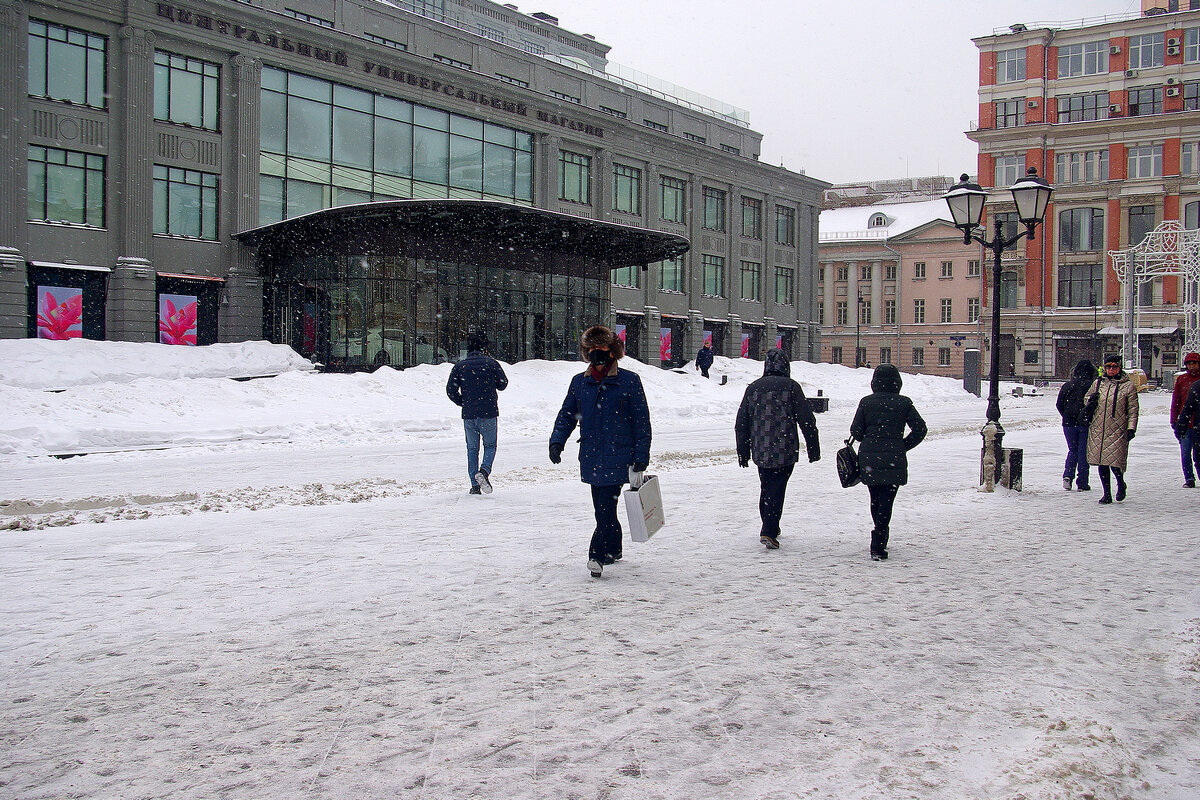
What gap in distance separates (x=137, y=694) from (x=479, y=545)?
3836mm

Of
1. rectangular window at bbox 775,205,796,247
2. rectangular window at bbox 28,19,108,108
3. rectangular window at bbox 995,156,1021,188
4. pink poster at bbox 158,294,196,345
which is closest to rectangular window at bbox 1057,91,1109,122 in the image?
rectangular window at bbox 995,156,1021,188

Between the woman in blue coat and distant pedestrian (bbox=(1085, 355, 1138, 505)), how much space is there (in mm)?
6920

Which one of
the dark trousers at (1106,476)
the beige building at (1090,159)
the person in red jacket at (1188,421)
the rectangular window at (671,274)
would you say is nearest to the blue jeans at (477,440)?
the dark trousers at (1106,476)

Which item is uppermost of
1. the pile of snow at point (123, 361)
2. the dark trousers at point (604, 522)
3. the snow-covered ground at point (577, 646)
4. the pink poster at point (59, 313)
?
the pink poster at point (59, 313)

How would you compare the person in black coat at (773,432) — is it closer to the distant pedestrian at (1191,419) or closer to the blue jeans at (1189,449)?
the distant pedestrian at (1191,419)

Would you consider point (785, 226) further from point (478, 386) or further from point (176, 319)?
point (478, 386)

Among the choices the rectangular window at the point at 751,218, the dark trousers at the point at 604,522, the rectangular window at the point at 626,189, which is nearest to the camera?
the dark trousers at the point at 604,522

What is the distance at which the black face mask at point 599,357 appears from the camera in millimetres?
6727

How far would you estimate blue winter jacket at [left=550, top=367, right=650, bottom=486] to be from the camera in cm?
664

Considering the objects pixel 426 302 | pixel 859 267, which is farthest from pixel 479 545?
pixel 859 267

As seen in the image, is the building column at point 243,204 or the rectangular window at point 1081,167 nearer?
the building column at point 243,204

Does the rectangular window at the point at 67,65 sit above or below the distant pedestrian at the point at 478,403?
above

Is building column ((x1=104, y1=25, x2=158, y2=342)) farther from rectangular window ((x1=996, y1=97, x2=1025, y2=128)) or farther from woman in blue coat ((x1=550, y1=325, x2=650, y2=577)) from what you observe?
rectangular window ((x1=996, y1=97, x2=1025, y2=128))

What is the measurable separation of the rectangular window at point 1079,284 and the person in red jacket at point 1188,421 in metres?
59.9
